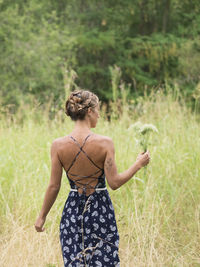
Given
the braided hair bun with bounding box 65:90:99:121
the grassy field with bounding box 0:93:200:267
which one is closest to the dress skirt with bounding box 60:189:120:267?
the braided hair bun with bounding box 65:90:99:121

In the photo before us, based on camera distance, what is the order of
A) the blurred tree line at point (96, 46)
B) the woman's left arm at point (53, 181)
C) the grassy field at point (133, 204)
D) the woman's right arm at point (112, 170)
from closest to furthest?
the woman's right arm at point (112, 170)
the woman's left arm at point (53, 181)
the grassy field at point (133, 204)
the blurred tree line at point (96, 46)

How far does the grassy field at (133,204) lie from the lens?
340 centimetres

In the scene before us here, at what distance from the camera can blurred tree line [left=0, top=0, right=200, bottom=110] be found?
12602 millimetres

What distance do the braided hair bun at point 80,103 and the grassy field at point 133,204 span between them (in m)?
1.23

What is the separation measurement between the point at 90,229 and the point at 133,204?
4.29 ft

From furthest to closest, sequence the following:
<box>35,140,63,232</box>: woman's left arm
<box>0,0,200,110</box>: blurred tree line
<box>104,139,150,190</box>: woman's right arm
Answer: <box>0,0,200,110</box>: blurred tree line
<box>35,140,63,232</box>: woman's left arm
<box>104,139,150,190</box>: woman's right arm

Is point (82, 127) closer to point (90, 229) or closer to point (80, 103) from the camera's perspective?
point (80, 103)

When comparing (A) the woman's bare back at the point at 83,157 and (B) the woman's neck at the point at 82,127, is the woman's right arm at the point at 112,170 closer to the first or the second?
(A) the woman's bare back at the point at 83,157

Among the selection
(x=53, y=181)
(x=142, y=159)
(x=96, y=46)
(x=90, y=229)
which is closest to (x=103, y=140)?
(x=142, y=159)

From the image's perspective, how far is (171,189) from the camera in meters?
4.06

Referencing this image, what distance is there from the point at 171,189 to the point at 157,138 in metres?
1.00

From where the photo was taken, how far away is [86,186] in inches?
98.2

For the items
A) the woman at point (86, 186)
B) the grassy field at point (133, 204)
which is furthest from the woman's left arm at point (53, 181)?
the grassy field at point (133, 204)

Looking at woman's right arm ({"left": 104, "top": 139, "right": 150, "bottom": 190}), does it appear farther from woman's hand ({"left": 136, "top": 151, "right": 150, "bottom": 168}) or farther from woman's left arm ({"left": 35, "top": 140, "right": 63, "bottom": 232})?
woman's left arm ({"left": 35, "top": 140, "right": 63, "bottom": 232})
